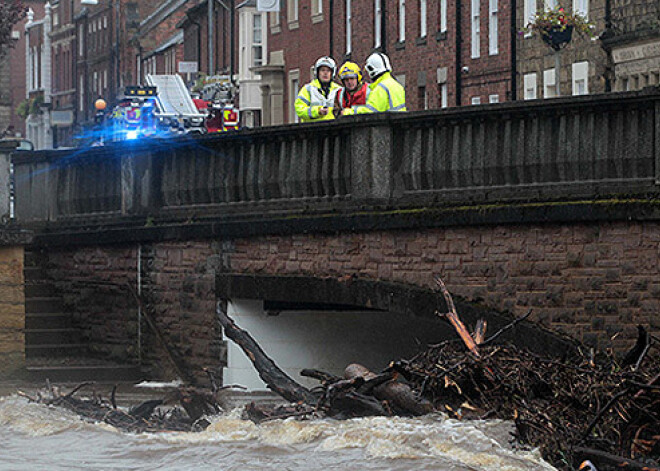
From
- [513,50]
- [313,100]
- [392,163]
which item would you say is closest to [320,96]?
[313,100]

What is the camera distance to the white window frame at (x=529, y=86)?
123ft

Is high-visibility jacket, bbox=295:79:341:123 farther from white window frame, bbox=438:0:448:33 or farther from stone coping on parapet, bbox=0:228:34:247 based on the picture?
white window frame, bbox=438:0:448:33

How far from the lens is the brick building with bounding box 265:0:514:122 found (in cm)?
3944

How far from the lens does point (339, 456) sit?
12.8m

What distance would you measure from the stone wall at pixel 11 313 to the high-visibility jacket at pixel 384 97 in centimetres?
475

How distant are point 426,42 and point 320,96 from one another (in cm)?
2363

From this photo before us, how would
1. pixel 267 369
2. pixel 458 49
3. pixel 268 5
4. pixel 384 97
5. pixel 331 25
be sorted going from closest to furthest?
pixel 267 369 → pixel 384 97 → pixel 458 49 → pixel 268 5 → pixel 331 25

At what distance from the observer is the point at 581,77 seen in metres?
35.1

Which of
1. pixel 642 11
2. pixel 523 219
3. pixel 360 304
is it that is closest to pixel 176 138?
pixel 360 304

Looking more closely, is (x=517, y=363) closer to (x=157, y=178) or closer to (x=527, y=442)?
(x=527, y=442)

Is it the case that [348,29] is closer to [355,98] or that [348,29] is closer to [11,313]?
[11,313]

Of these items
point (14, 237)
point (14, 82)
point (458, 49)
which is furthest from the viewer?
point (14, 82)

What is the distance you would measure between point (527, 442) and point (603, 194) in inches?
146

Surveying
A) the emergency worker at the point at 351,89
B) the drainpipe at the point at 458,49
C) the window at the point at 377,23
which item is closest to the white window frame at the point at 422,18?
the drainpipe at the point at 458,49
